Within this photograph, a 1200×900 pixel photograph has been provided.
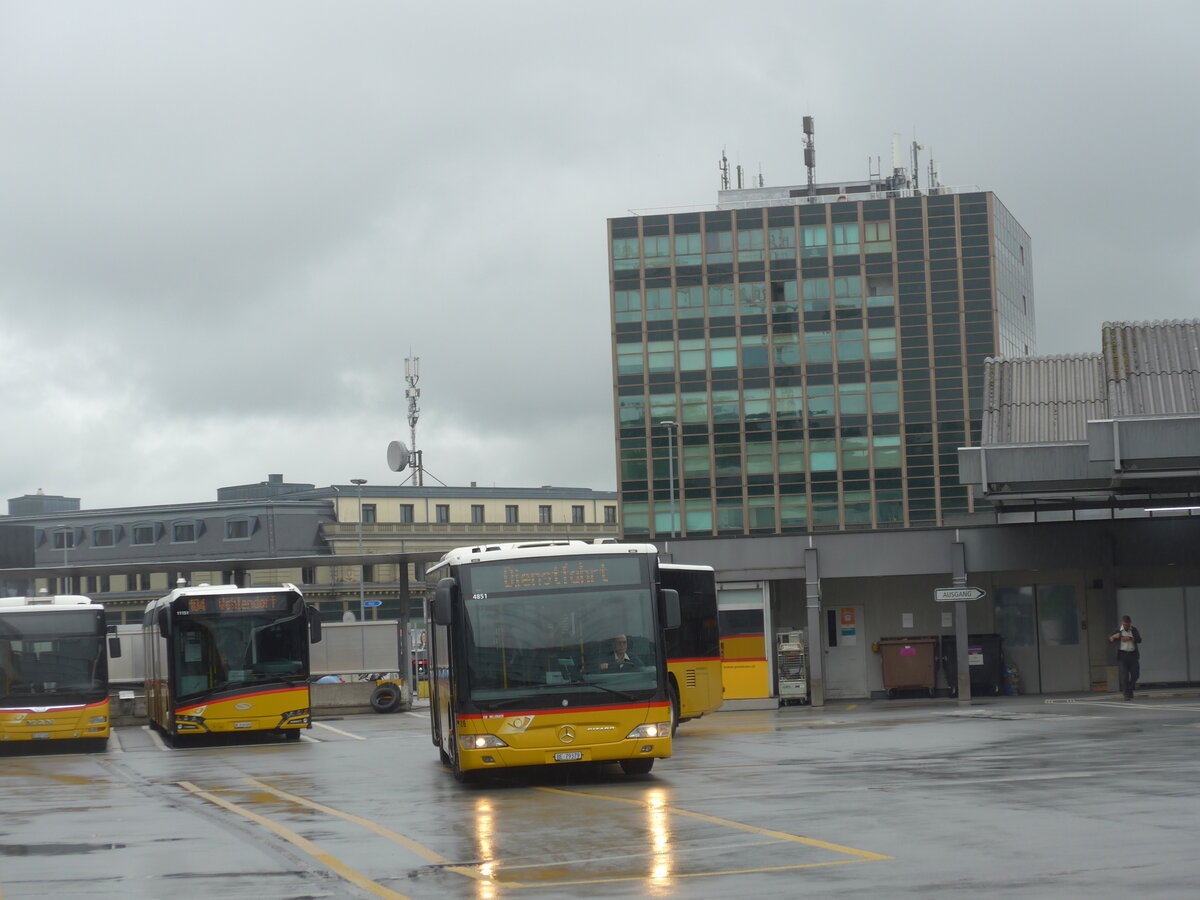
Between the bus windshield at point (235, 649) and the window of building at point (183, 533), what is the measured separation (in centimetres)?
8863

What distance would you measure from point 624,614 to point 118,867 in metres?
7.26

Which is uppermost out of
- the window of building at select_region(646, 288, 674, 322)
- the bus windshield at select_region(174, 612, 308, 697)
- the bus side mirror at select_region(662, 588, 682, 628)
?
the window of building at select_region(646, 288, 674, 322)

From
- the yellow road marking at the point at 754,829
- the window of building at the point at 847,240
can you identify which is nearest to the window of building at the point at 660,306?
the window of building at the point at 847,240

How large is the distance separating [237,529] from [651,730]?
100426 mm

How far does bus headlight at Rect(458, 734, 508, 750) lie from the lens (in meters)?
17.3

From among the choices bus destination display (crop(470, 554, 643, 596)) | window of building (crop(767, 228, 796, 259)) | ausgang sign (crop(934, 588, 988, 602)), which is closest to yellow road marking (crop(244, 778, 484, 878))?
bus destination display (crop(470, 554, 643, 596))

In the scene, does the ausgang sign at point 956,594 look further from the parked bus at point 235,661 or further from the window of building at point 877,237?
the window of building at point 877,237

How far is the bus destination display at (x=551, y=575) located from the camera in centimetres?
1795

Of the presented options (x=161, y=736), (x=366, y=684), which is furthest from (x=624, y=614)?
(x=366, y=684)

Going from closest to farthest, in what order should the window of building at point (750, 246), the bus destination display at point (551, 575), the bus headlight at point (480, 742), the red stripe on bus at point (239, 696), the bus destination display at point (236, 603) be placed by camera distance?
the bus headlight at point (480, 742) < the bus destination display at point (551, 575) < the red stripe on bus at point (239, 696) < the bus destination display at point (236, 603) < the window of building at point (750, 246)

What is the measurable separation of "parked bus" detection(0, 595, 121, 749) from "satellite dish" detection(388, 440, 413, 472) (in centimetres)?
6047

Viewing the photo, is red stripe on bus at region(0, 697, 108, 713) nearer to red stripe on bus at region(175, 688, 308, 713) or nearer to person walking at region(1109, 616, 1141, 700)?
red stripe on bus at region(175, 688, 308, 713)

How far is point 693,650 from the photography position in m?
26.1

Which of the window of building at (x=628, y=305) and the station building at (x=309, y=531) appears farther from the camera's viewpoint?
the station building at (x=309, y=531)
